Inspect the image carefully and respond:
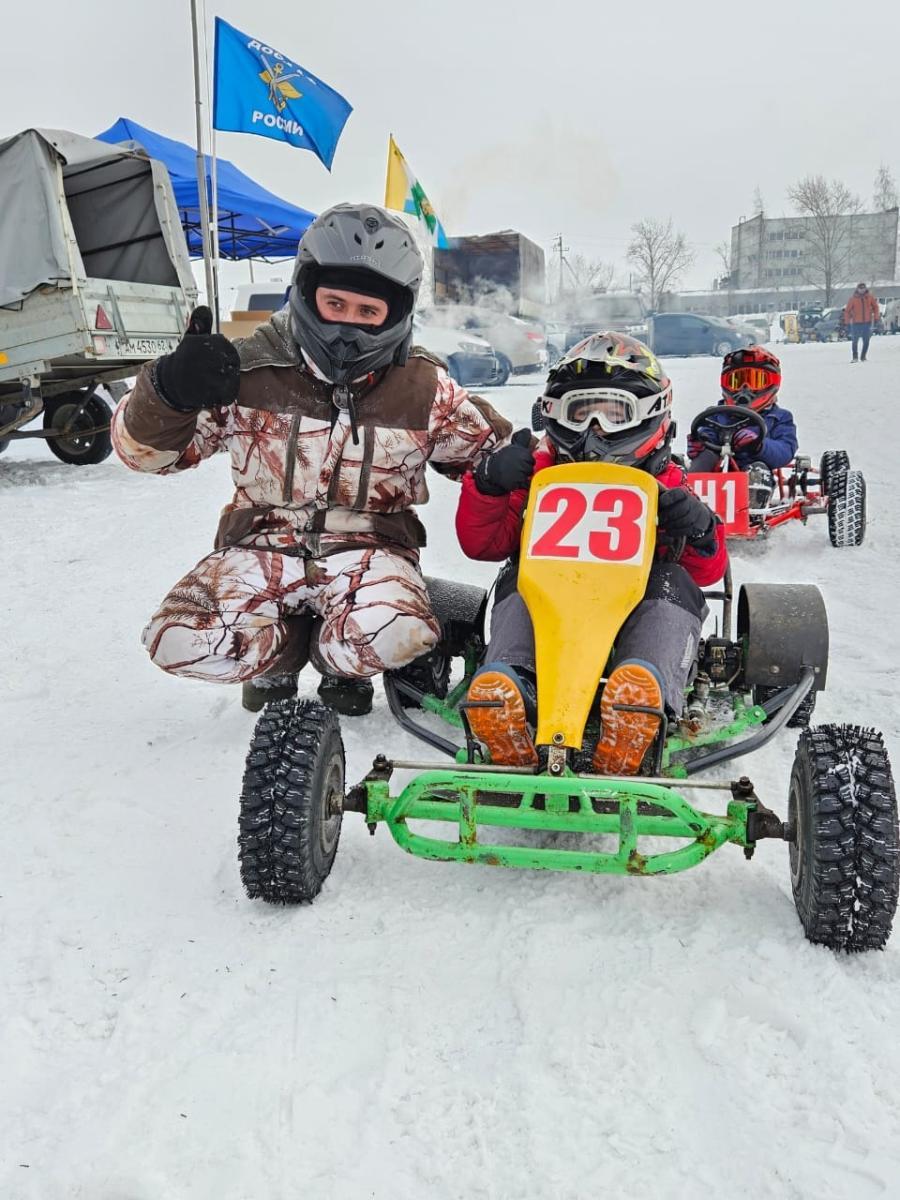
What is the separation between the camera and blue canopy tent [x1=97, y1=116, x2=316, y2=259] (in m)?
12.8

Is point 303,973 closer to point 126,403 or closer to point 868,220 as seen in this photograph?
point 126,403

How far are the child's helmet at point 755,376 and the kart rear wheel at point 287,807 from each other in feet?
18.1

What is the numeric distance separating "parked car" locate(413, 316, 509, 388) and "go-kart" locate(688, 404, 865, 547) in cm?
1193

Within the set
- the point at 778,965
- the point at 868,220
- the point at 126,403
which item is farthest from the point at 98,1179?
the point at 868,220

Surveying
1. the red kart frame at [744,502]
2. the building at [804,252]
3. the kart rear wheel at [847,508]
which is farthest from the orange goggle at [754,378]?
the building at [804,252]

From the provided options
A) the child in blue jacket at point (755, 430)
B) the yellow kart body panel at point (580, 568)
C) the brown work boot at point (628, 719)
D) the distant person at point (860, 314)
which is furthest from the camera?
the distant person at point (860, 314)

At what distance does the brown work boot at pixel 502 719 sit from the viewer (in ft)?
8.32

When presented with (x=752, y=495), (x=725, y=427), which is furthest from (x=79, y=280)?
(x=752, y=495)

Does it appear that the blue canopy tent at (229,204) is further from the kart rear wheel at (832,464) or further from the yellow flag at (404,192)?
the kart rear wheel at (832,464)

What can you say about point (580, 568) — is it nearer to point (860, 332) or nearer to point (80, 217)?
point (80, 217)

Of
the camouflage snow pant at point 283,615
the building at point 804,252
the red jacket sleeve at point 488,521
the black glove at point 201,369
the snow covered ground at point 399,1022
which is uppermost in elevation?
the building at point 804,252

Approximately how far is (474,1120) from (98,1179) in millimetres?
643

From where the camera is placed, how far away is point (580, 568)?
2861 millimetres

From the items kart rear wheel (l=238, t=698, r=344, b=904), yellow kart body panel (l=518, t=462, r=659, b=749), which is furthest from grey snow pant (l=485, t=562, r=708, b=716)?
kart rear wheel (l=238, t=698, r=344, b=904)
